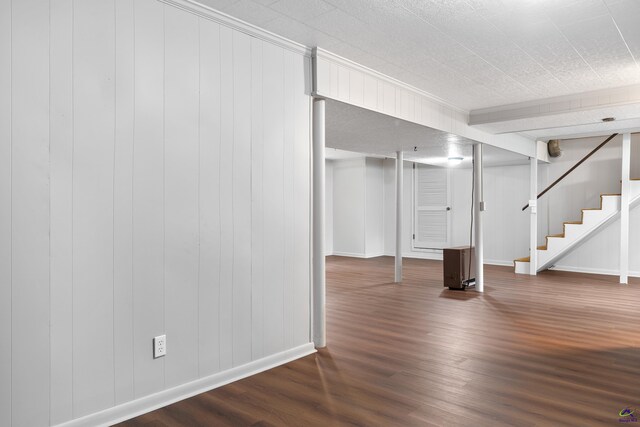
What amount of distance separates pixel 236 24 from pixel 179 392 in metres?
2.52

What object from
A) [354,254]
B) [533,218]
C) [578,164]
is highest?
[578,164]

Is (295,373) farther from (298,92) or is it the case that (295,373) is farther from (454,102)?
(454,102)

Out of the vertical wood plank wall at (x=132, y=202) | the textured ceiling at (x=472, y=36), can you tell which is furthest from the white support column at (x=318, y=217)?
the textured ceiling at (x=472, y=36)

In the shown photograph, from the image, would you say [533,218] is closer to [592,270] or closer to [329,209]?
[592,270]

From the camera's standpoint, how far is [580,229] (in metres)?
7.64

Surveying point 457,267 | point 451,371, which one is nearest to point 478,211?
point 457,267

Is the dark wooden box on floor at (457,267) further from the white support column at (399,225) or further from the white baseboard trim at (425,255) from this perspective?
the white baseboard trim at (425,255)

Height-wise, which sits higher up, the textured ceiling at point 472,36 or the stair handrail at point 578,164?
the textured ceiling at point 472,36

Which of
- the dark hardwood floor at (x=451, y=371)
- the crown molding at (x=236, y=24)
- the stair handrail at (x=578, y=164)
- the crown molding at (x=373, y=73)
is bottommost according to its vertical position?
the dark hardwood floor at (x=451, y=371)

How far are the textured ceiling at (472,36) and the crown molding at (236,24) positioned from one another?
0.05m

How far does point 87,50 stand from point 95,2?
0.91ft

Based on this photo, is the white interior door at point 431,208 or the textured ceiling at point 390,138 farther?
the white interior door at point 431,208

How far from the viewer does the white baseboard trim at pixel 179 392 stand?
7.66ft

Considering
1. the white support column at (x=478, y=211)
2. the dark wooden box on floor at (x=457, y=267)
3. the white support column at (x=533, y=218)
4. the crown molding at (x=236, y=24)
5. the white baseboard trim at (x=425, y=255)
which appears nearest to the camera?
the crown molding at (x=236, y=24)
